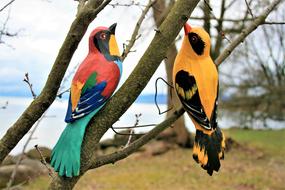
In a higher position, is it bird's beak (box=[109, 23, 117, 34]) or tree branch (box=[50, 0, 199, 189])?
bird's beak (box=[109, 23, 117, 34])

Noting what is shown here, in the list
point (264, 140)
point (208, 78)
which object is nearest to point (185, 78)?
point (208, 78)

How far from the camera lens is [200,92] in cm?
165

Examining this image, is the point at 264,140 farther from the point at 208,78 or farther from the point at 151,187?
the point at 208,78

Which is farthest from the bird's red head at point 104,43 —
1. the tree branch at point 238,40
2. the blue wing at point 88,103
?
the tree branch at point 238,40

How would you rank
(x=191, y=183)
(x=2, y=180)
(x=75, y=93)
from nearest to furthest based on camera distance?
1. (x=75, y=93)
2. (x=2, y=180)
3. (x=191, y=183)

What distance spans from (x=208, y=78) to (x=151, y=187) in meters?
5.61

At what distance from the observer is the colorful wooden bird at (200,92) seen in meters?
1.61

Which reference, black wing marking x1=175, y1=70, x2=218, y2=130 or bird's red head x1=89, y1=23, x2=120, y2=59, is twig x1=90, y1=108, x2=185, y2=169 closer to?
black wing marking x1=175, y1=70, x2=218, y2=130

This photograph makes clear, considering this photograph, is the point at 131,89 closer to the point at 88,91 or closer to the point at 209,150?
the point at 88,91

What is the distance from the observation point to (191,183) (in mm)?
7441

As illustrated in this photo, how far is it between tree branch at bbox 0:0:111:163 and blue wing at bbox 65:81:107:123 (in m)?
0.13

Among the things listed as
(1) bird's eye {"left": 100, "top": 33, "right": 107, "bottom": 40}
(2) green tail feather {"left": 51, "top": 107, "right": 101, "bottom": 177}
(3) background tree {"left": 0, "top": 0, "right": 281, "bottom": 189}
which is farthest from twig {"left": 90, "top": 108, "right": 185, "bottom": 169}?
(1) bird's eye {"left": 100, "top": 33, "right": 107, "bottom": 40}

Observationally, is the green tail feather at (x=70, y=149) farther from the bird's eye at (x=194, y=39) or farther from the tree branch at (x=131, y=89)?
the bird's eye at (x=194, y=39)

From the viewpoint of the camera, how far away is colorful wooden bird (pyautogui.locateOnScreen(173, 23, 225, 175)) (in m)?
1.61
